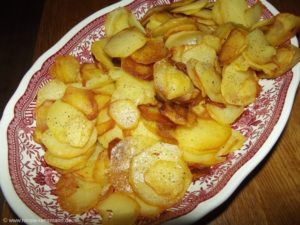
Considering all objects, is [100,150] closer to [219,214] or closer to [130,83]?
[130,83]

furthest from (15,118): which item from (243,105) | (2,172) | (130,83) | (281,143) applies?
(281,143)

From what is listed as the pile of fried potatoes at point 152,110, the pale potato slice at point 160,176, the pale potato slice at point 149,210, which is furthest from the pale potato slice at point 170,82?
the pale potato slice at point 149,210

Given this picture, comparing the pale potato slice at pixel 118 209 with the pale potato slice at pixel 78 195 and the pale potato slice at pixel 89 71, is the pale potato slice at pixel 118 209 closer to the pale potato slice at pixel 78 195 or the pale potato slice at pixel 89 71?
the pale potato slice at pixel 78 195

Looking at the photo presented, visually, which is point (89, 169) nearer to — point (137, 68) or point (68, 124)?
point (68, 124)

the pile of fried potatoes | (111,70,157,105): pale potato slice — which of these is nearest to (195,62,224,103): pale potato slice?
the pile of fried potatoes

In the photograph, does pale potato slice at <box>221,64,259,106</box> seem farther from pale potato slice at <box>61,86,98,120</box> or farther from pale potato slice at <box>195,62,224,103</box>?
pale potato slice at <box>61,86,98,120</box>
